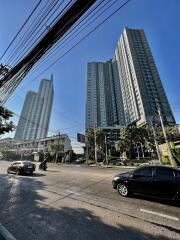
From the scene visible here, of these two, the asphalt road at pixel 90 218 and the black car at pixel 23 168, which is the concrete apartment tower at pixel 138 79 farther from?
the asphalt road at pixel 90 218

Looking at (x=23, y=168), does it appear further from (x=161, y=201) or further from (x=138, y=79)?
(x=138, y=79)

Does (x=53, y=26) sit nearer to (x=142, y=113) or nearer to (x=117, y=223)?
(x=117, y=223)

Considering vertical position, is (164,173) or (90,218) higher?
(164,173)

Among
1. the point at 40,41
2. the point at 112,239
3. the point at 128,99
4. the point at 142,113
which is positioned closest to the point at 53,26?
the point at 40,41

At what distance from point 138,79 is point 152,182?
4359 inches

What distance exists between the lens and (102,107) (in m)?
122

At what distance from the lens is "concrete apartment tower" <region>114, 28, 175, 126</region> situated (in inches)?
3928

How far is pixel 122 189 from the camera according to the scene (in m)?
7.66

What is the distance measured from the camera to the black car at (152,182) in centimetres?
609

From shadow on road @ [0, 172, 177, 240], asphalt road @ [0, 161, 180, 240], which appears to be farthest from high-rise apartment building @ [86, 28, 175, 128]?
shadow on road @ [0, 172, 177, 240]

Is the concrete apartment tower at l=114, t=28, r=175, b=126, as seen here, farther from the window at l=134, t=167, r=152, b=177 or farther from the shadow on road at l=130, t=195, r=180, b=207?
the shadow on road at l=130, t=195, r=180, b=207

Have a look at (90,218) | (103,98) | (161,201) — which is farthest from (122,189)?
(103,98)

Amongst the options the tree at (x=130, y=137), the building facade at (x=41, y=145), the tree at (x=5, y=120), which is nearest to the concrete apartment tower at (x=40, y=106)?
the building facade at (x=41, y=145)

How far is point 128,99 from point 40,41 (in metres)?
116
